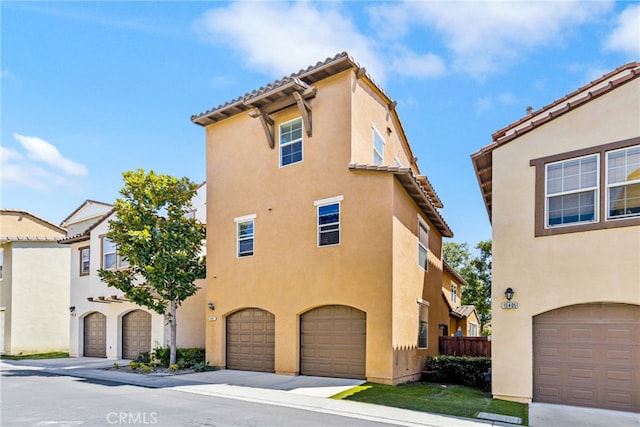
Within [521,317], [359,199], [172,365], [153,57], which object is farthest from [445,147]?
[172,365]

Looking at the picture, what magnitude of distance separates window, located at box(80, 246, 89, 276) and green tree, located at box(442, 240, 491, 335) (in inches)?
1131

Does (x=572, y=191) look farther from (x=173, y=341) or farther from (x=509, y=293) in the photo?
(x=173, y=341)

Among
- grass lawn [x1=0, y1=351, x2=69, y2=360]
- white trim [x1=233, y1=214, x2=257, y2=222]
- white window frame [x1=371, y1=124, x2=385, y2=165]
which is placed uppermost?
white window frame [x1=371, y1=124, x2=385, y2=165]

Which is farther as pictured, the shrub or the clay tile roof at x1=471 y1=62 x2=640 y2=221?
the shrub

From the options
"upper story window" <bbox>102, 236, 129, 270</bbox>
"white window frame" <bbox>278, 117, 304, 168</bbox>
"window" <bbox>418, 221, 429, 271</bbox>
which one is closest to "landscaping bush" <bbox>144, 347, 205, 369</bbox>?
"upper story window" <bbox>102, 236, 129, 270</bbox>

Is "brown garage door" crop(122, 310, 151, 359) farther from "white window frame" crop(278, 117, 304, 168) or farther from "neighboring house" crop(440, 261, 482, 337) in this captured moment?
"neighboring house" crop(440, 261, 482, 337)

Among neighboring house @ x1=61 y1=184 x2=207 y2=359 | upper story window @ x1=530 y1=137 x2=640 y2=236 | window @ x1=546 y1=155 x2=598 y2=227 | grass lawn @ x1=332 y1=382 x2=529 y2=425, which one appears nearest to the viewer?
grass lawn @ x1=332 y1=382 x2=529 y2=425

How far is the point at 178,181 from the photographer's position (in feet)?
56.6

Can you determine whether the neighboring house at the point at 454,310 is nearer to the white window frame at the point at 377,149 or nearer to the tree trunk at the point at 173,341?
the white window frame at the point at 377,149

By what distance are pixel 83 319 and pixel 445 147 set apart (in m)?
21.0

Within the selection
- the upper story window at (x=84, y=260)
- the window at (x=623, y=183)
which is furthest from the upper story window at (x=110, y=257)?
the window at (x=623, y=183)

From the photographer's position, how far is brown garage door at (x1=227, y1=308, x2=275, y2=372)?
15.9 metres

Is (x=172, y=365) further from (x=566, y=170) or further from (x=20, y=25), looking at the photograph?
(x=566, y=170)

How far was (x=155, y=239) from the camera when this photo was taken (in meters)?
A: 16.4
